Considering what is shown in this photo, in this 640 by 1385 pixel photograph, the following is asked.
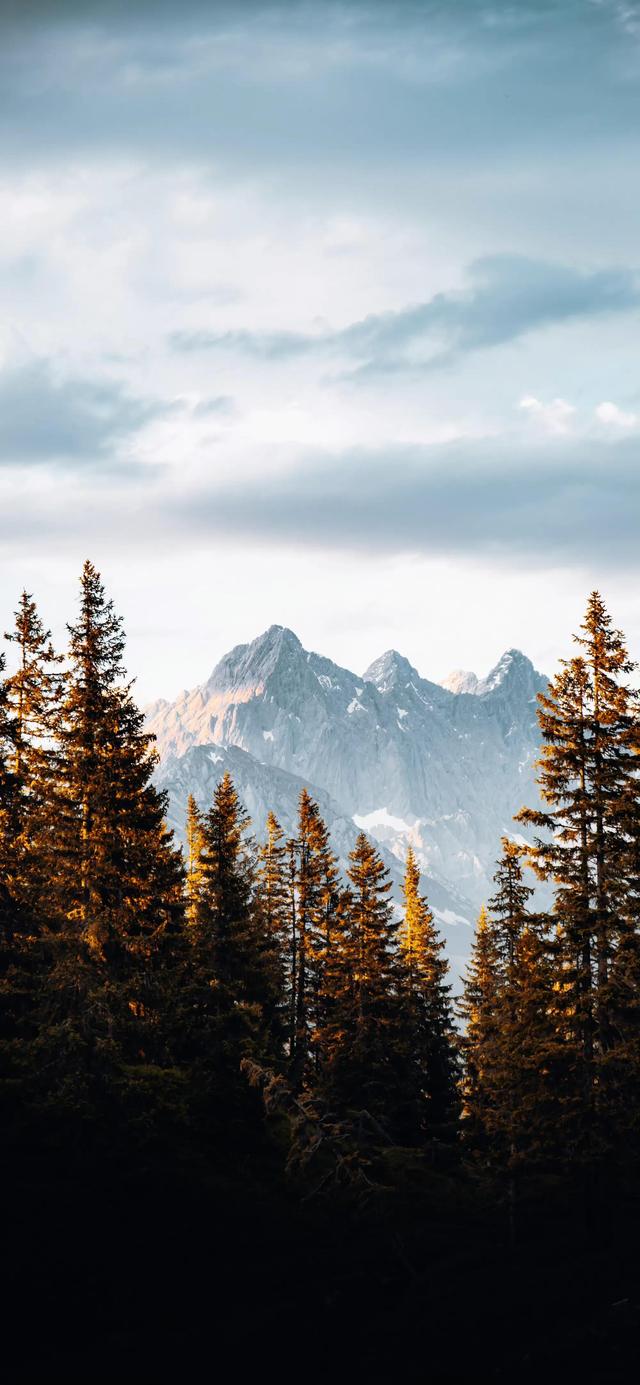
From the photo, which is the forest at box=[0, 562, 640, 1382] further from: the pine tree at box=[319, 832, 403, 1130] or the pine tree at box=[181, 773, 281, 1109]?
the pine tree at box=[319, 832, 403, 1130]

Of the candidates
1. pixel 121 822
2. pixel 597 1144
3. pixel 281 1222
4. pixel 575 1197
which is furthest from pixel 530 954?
pixel 575 1197

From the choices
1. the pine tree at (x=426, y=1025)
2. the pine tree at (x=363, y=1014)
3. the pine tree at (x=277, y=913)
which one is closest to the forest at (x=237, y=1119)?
the pine tree at (x=363, y=1014)

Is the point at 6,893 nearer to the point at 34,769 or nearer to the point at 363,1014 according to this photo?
the point at 34,769

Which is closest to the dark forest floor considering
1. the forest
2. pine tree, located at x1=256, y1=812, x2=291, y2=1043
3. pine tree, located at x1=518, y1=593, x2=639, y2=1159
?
the forest

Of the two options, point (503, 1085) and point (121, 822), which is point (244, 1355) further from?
point (503, 1085)

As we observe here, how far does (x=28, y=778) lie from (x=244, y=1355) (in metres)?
18.2

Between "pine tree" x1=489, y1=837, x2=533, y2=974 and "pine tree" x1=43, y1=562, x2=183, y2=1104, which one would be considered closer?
"pine tree" x1=43, y1=562, x2=183, y2=1104

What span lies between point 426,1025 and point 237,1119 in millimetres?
20595

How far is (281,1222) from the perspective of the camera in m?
28.0

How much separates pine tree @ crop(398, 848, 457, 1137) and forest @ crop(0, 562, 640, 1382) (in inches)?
332

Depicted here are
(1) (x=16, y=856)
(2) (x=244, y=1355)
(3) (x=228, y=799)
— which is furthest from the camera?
(3) (x=228, y=799)

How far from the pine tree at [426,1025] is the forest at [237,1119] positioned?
843 cm

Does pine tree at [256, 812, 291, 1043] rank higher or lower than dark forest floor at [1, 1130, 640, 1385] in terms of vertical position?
higher

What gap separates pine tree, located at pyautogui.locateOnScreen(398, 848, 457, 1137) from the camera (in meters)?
48.2
